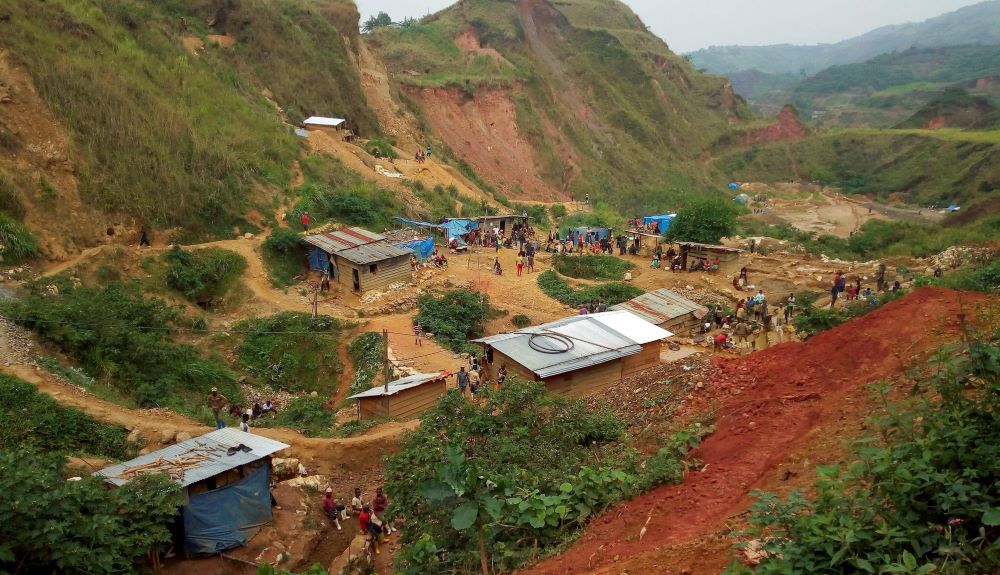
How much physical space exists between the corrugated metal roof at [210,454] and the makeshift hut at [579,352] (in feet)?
16.2

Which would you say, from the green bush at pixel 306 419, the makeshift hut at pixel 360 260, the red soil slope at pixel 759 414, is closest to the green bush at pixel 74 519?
the green bush at pixel 306 419

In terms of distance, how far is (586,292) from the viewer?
25156mm

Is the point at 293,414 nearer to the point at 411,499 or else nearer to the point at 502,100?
the point at 411,499

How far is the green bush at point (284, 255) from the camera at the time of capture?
22672mm

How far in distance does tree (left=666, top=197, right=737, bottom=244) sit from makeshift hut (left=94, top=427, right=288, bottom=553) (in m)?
22.0

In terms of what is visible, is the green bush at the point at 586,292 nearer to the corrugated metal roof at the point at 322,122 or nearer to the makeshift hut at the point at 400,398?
the makeshift hut at the point at 400,398

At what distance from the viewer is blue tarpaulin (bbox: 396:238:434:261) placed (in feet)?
82.9

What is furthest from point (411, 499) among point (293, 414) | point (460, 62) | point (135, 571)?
point (460, 62)

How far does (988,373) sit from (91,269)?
2005cm

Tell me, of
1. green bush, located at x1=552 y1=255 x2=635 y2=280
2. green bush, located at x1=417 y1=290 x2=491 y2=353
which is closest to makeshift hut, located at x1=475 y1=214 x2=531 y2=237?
green bush, located at x1=552 y1=255 x2=635 y2=280

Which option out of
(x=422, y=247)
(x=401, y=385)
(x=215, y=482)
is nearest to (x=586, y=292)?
(x=422, y=247)

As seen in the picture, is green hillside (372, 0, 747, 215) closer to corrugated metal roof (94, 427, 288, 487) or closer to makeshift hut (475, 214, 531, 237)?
makeshift hut (475, 214, 531, 237)

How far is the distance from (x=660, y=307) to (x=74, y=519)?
17151 mm

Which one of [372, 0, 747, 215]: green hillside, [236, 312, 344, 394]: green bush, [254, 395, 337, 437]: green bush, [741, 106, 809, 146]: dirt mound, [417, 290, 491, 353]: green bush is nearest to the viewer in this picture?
[254, 395, 337, 437]: green bush
